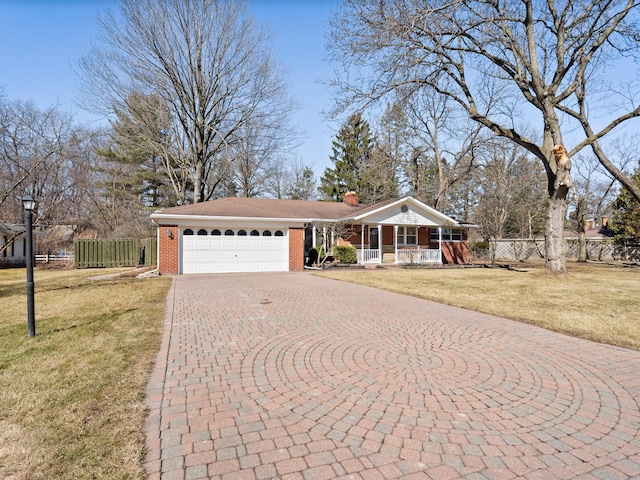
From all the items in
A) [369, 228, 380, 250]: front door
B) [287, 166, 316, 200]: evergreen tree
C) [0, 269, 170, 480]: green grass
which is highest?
[287, 166, 316, 200]: evergreen tree

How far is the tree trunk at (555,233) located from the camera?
12602mm

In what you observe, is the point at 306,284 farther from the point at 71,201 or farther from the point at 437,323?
the point at 71,201

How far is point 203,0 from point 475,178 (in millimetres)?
24031

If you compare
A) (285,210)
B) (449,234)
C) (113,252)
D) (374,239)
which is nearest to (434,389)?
(285,210)

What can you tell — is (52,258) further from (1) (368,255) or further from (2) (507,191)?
(2) (507,191)

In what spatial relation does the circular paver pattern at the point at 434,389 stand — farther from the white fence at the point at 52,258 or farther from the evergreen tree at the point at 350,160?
the evergreen tree at the point at 350,160

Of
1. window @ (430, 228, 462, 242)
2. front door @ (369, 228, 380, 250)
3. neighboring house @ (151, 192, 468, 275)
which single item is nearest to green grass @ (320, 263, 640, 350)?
neighboring house @ (151, 192, 468, 275)

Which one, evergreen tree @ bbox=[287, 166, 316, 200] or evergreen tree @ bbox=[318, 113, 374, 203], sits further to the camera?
evergreen tree @ bbox=[287, 166, 316, 200]

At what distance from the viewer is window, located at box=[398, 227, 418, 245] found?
21672 millimetres

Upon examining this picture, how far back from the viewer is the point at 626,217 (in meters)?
24.7

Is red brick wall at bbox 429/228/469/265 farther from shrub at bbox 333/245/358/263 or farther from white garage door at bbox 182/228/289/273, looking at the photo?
white garage door at bbox 182/228/289/273

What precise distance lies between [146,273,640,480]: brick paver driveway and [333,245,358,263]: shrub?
12804 mm

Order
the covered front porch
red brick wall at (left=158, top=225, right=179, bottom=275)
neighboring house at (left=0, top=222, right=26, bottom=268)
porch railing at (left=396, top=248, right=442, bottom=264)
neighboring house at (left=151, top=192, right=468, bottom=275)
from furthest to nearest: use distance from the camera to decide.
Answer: porch railing at (left=396, top=248, right=442, bottom=264)
neighboring house at (left=0, top=222, right=26, bottom=268)
the covered front porch
neighboring house at (left=151, top=192, right=468, bottom=275)
red brick wall at (left=158, top=225, right=179, bottom=275)

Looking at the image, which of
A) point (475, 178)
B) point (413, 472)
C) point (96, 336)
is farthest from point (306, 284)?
point (475, 178)
